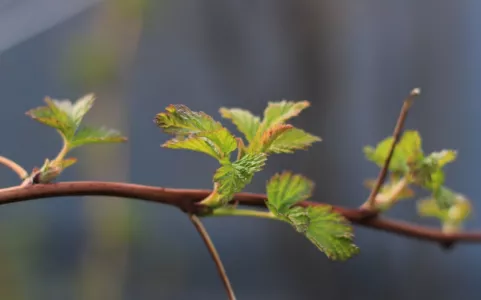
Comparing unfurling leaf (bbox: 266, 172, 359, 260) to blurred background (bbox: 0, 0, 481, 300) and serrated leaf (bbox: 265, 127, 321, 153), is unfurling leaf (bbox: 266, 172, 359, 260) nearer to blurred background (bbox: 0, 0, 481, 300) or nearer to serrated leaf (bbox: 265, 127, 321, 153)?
serrated leaf (bbox: 265, 127, 321, 153)

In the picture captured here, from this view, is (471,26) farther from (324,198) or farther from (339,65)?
(324,198)

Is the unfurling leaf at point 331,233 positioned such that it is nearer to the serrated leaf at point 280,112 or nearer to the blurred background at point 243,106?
the serrated leaf at point 280,112

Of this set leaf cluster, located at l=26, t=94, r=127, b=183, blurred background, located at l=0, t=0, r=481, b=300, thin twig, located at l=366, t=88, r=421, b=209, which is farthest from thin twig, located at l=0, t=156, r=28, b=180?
blurred background, located at l=0, t=0, r=481, b=300

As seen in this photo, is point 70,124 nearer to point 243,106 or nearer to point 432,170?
point 432,170

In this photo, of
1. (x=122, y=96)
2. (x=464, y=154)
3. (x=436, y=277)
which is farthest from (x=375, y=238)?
(x=122, y=96)

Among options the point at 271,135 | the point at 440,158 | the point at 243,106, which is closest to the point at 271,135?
the point at 271,135

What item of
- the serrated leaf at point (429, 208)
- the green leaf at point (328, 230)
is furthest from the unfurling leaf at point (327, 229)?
the serrated leaf at point (429, 208)
